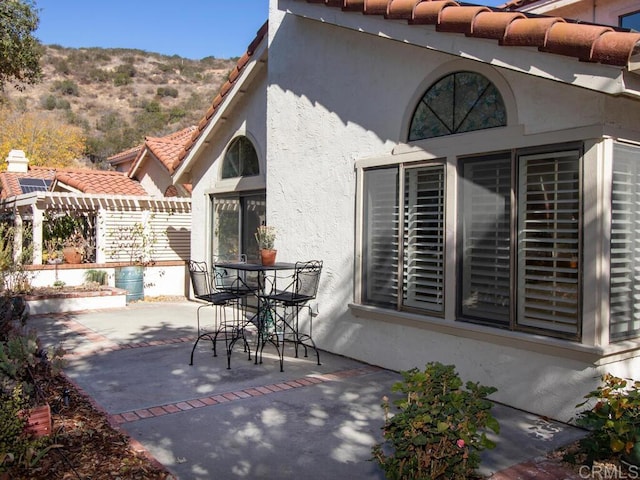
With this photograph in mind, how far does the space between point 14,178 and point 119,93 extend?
140ft

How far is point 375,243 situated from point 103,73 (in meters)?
65.7

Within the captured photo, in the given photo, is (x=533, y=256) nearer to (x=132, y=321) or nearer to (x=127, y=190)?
(x=132, y=321)

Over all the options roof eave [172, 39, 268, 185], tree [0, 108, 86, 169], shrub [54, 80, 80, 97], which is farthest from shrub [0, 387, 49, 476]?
shrub [54, 80, 80, 97]

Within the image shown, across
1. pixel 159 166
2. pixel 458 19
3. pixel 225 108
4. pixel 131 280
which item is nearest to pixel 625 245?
pixel 458 19

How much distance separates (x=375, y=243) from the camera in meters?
7.90

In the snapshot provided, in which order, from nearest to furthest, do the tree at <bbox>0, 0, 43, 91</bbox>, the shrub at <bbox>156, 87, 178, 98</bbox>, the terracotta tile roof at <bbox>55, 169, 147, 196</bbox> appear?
the tree at <bbox>0, 0, 43, 91</bbox>
the terracotta tile roof at <bbox>55, 169, 147, 196</bbox>
the shrub at <bbox>156, 87, 178, 98</bbox>

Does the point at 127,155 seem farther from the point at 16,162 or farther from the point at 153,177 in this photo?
the point at 153,177

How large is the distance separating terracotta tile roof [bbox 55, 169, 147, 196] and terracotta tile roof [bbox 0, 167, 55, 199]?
2.96 m

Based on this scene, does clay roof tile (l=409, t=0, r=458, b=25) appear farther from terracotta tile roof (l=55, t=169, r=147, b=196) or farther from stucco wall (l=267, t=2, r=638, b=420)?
terracotta tile roof (l=55, t=169, r=147, b=196)

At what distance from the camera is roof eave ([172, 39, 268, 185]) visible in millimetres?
10846

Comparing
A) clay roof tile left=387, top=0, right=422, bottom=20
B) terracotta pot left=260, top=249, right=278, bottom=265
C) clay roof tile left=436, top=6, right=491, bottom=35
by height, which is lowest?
terracotta pot left=260, top=249, right=278, bottom=265

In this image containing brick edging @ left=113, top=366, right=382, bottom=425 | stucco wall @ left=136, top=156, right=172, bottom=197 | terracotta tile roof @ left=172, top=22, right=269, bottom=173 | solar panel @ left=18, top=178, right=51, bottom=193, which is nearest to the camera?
brick edging @ left=113, top=366, right=382, bottom=425

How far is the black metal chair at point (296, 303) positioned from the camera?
812cm

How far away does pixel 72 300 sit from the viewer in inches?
513
